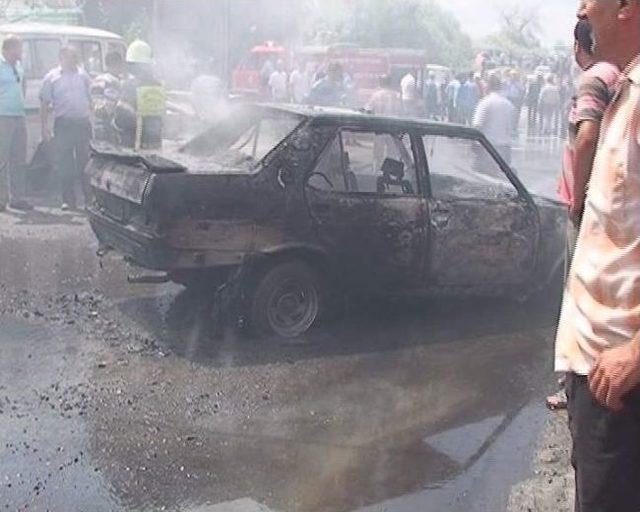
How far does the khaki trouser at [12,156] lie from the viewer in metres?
9.96

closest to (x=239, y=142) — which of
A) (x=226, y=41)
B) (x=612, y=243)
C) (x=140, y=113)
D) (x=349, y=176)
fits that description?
(x=349, y=176)

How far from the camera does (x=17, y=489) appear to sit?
12.3 ft

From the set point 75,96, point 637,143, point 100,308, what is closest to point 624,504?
point 637,143

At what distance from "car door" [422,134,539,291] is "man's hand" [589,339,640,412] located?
163 inches

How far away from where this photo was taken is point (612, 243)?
80.6 inches

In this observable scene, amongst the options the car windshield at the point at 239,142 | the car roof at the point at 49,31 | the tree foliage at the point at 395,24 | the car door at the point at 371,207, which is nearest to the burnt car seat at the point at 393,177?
the car door at the point at 371,207

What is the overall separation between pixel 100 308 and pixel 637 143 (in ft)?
16.7

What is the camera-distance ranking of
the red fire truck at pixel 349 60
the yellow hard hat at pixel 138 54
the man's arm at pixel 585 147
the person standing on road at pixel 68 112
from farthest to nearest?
1. the red fire truck at pixel 349 60
2. the yellow hard hat at pixel 138 54
3. the person standing on road at pixel 68 112
4. the man's arm at pixel 585 147

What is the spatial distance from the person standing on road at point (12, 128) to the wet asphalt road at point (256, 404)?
3269mm

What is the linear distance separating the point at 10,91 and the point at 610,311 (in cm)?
899

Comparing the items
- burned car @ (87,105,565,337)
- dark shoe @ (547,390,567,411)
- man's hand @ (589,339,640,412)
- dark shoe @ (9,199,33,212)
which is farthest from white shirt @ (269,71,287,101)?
man's hand @ (589,339,640,412)

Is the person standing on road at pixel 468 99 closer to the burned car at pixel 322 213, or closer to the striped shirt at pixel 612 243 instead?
the burned car at pixel 322 213

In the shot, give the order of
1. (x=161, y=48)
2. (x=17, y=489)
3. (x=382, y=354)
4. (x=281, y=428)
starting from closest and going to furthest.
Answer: (x=17, y=489), (x=281, y=428), (x=382, y=354), (x=161, y=48)

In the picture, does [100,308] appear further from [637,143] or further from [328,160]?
[637,143]
